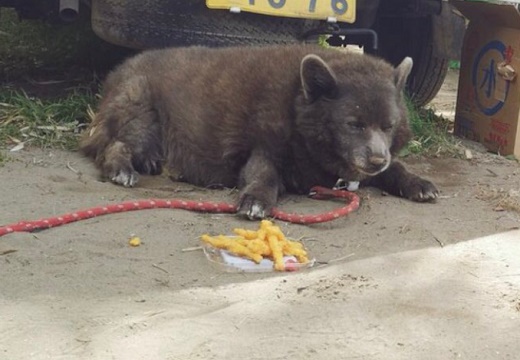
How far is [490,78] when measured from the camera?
5965 mm

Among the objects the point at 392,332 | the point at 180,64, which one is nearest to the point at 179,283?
the point at 392,332

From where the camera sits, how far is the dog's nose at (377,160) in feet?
13.9

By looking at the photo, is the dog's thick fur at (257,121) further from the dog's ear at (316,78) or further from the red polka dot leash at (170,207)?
the red polka dot leash at (170,207)

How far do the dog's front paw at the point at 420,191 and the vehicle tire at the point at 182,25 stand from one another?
4.11 ft

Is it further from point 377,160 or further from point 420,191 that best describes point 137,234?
point 420,191

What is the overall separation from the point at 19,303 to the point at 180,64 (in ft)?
8.18

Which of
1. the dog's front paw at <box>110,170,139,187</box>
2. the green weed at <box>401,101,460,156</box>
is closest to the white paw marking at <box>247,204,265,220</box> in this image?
the dog's front paw at <box>110,170,139,187</box>

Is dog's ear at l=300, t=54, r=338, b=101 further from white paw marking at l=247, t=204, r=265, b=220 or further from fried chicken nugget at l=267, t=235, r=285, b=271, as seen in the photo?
fried chicken nugget at l=267, t=235, r=285, b=271

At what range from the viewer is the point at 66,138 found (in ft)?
17.9

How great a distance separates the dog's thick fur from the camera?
14.2ft

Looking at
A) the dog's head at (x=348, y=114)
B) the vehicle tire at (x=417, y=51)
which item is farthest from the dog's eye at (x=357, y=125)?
the vehicle tire at (x=417, y=51)

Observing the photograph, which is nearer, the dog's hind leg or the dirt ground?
the dirt ground

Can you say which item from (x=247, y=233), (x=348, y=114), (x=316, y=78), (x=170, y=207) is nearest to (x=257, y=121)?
(x=316, y=78)

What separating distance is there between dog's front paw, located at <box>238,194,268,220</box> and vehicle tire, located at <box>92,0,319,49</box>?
134 centimetres
